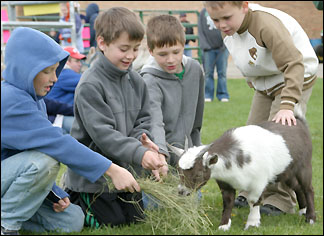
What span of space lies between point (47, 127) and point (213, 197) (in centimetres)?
225

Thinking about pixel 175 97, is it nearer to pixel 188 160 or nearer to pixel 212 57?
pixel 188 160

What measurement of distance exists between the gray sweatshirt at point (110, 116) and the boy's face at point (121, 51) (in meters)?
0.05

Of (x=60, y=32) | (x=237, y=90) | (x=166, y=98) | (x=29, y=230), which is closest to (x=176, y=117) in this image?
(x=166, y=98)

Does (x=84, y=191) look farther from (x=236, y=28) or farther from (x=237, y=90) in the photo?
(x=237, y=90)

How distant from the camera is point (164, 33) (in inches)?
186

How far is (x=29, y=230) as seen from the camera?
12.9 feet

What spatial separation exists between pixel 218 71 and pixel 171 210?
10.2 meters

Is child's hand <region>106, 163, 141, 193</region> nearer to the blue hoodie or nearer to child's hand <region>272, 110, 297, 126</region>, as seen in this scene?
the blue hoodie

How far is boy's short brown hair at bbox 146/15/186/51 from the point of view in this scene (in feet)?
15.5

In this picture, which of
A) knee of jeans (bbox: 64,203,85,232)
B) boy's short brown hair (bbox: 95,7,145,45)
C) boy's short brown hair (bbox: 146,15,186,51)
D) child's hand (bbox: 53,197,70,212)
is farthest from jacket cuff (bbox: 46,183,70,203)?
boy's short brown hair (bbox: 146,15,186,51)

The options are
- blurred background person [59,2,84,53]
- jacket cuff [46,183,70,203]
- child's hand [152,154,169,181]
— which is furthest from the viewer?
blurred background person [59,2,84,53]

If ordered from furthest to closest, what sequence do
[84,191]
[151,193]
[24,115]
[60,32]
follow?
[60,32] → [84,191] → [151,193] → [24,115]

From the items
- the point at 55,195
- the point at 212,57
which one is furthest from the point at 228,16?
the point at 212,57

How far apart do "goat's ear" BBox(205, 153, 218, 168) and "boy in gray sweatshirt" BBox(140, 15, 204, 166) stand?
667 mm
